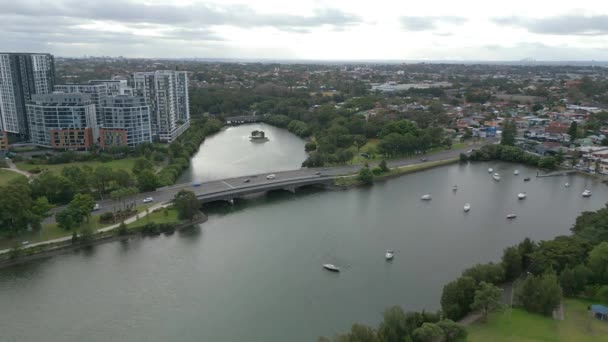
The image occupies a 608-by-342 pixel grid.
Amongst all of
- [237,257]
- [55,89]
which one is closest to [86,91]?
[55,89]

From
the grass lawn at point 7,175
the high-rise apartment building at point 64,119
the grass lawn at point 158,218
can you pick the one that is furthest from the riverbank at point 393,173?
the high-rise apartment building at point 64,119

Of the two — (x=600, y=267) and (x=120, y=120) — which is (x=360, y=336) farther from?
(x=120, y=120)

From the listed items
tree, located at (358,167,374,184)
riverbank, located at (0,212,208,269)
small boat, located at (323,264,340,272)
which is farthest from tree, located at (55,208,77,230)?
tree, located at (358,167,374,184)

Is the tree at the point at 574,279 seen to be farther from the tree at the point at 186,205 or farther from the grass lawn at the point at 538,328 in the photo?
the tree at the point at 186,205

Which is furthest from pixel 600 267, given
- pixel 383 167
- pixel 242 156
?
pixel 242 156

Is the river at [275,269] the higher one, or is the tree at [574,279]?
the tree at [574,279]

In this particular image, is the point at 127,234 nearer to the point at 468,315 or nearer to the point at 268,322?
the point at 268,322
